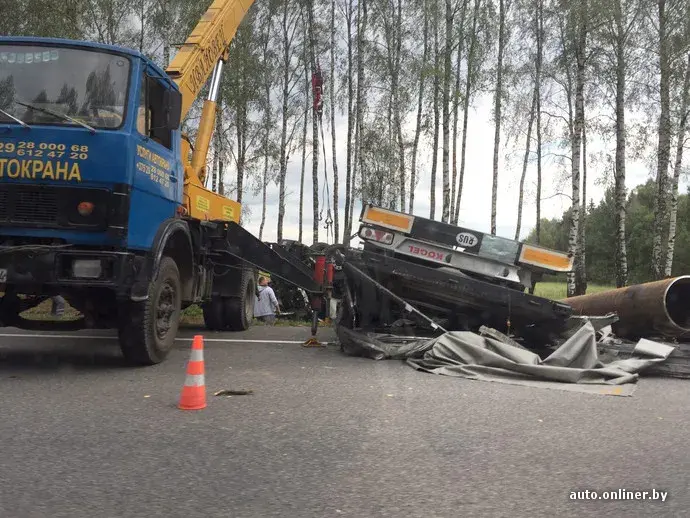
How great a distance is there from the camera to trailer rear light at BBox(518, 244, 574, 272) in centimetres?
830

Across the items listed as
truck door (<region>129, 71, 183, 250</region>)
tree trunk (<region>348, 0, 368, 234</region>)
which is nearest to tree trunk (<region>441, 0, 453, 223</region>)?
tree trunk (<region>348, 0, 368, 234</region>)

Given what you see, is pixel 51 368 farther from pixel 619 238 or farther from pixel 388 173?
pixel 388 173

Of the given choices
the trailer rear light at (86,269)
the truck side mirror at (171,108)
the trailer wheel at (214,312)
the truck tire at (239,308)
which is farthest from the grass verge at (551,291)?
the trailer rear light at (86,269)

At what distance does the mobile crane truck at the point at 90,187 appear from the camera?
5910 millimetres

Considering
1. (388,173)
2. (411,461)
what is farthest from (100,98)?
(388,173)

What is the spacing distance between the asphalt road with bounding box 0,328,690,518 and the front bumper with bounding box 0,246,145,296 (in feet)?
3.38

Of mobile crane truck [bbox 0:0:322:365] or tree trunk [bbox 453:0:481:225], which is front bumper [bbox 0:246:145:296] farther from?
tree trunk [bbox 453:0:481:225]

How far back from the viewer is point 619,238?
1980 cm

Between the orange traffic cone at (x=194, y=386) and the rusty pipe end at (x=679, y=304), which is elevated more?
the rusty pipe end at (x=679, y=304)

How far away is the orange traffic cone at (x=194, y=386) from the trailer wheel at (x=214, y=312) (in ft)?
18.2

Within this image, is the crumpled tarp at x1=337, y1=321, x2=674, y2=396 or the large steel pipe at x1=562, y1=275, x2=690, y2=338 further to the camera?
the large steel pipe at x1=562, y1=275, x2=690, y2=338

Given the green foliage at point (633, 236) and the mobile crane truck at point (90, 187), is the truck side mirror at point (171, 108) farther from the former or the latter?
the green foliage at point (633, 236)

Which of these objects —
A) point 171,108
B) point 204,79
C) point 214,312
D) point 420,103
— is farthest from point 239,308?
point 420,103

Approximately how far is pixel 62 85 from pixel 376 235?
4.54 metres
